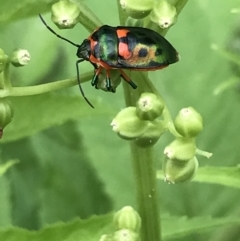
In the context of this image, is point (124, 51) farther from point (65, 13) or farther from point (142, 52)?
point (65, 13)

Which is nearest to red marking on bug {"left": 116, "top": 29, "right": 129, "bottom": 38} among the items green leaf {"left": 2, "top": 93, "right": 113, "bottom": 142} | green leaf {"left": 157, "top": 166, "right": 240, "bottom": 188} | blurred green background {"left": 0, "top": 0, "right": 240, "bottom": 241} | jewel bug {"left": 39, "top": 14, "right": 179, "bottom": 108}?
jewel bug {"left": 39, "top": 14, "right": 179, "bottom": 108}

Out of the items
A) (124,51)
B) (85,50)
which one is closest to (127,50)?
(124,51)

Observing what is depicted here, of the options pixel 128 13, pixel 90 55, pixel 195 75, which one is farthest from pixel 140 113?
pixel 195 75

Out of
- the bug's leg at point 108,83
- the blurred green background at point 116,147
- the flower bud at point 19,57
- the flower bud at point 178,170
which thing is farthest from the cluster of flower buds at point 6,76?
the blurred green background at point 116,147

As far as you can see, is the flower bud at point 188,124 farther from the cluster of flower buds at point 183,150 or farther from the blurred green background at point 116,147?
the blurred green background at point 116,147

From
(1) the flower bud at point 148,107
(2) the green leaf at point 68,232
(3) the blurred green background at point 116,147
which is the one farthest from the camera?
(3) the blurred green background at point 116,147

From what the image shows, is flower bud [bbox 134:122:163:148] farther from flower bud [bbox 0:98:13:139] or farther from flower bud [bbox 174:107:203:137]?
flower bud [bbox 0:98:13:139]
